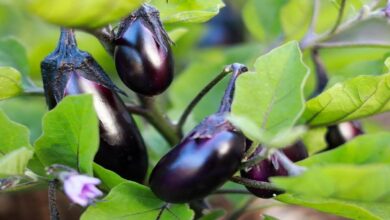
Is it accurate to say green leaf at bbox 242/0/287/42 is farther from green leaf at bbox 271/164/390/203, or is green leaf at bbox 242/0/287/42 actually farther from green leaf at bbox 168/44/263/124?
green leaf at bbox 271/164/390/203

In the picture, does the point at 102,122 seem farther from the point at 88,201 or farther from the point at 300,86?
the point at 300,86

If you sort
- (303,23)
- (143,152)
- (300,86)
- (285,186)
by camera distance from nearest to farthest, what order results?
(285,186), (300,86), (143,152), (303,23)

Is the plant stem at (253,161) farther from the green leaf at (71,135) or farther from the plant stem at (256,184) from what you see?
the green leaf at (71,135)

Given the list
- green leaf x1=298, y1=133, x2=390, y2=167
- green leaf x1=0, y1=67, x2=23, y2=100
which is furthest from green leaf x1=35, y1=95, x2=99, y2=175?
green leaf x1=298, y1=133, x2=390, y2=167

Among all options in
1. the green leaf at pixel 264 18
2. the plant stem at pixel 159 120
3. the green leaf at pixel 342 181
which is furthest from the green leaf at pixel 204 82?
the green leaf at pixel 342 181

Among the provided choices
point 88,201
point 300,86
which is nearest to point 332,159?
point 300,86

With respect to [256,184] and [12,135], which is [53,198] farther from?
[256,184]

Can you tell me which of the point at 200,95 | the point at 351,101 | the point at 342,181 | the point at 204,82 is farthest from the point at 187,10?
the point at 204,82
